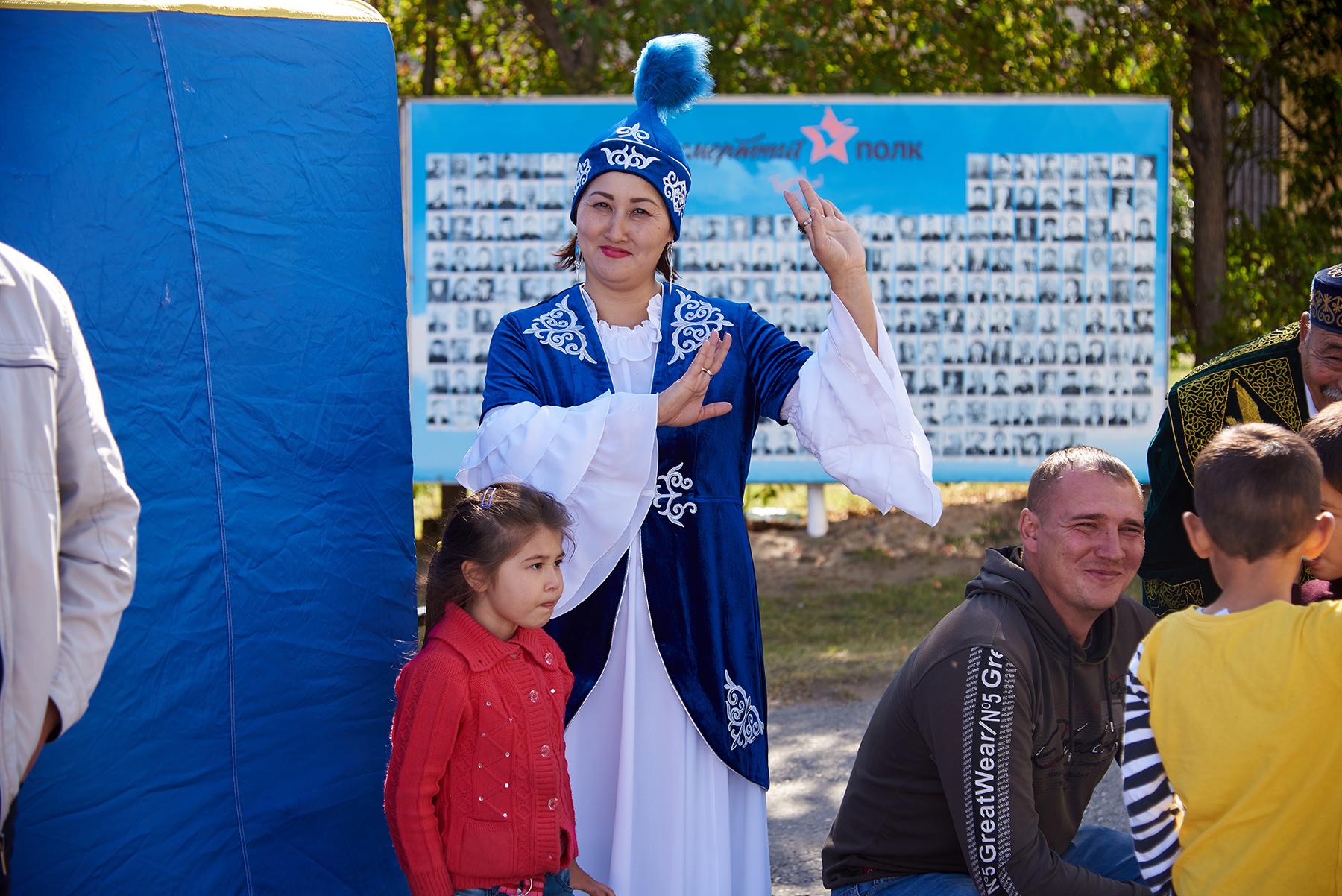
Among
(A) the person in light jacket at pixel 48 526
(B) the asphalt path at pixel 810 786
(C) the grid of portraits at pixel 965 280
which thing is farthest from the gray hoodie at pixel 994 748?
(C) the grid of portraits at pixel 965 280

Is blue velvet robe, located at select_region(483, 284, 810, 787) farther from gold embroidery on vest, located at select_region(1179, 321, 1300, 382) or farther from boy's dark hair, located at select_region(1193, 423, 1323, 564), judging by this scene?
gold embroidery on vest, located at select_region(1179, 321, 1300, 382)

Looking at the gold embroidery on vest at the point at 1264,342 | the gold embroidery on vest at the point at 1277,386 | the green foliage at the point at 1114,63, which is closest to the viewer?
the gold embroidery on vest at the point at 1277,386

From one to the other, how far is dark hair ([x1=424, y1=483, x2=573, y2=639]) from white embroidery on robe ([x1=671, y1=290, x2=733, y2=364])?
466mm

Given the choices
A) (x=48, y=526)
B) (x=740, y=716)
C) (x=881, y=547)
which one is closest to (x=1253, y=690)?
(x=740, y=716)

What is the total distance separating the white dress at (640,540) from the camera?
101 inches

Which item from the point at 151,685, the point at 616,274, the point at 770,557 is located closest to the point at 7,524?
the point at 151,685

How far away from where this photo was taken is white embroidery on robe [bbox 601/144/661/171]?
2.75 metres

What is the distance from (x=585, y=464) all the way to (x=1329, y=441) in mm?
1282

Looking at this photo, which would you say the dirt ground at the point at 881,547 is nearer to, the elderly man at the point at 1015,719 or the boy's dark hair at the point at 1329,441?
the elderly man at the point at 1015,719

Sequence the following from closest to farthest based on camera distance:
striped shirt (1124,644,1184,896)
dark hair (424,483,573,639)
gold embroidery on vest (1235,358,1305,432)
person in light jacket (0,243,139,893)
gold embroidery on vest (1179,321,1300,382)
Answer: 1. person in light jacket (0,243,139,893)
2. striped shirt (1124,644,1184,896)
3. dark hair (424,483,573,639)
4. gold embroidery on vest (1235,358,1305,432)
5. gold embroidery on vest (1179,321,1300,382)

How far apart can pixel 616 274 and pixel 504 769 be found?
99cm

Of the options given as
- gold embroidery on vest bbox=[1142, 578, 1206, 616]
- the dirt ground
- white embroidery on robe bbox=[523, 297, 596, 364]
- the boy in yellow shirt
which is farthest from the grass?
the boy in yellow shirt

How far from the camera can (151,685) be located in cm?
264

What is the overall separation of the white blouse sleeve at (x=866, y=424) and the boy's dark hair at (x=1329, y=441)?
67cm
